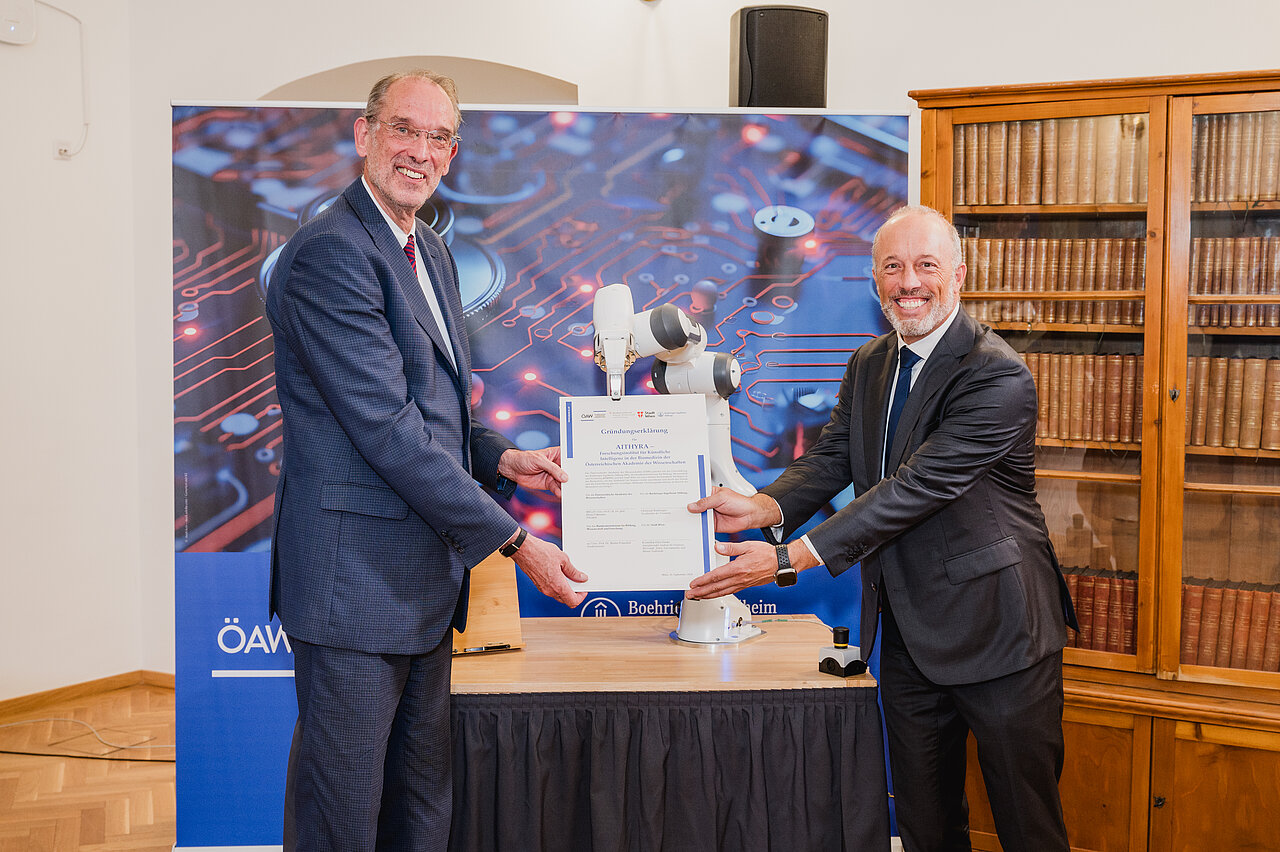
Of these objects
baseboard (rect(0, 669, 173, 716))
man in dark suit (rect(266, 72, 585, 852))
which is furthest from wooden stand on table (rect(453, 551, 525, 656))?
baseboard (rect(0, 669, 173, 716))

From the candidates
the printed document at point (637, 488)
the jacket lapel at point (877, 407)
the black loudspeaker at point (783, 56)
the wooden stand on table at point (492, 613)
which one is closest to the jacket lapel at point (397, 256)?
the printed document at point (637, 488)

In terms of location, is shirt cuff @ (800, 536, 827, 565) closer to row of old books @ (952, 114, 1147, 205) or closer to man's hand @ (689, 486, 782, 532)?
man's hand @ (689, 486, 782, 532)

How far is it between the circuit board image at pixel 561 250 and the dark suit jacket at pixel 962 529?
914 mm

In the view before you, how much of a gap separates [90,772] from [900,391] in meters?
3.54

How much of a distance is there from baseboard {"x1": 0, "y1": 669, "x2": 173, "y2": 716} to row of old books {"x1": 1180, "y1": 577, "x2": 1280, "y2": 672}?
4.53 metres

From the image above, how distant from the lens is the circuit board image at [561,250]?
2.97m

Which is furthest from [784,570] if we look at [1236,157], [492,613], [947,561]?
[1236,157]

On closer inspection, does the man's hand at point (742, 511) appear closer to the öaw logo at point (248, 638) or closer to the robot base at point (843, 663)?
the robot base at point (843, 663)

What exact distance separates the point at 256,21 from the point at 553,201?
205 cm

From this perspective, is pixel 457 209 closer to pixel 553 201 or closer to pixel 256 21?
pixel 553 201

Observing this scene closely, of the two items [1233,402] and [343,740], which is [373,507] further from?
[1233,402]

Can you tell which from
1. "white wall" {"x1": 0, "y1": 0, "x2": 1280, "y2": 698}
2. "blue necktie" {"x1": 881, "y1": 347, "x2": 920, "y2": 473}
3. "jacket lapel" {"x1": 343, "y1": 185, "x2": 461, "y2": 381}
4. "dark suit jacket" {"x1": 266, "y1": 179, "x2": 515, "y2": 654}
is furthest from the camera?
"white wall" {"x1": 0, "y1": 0, "x2": 1280, "y2": 698}

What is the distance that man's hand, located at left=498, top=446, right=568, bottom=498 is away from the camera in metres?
2.22

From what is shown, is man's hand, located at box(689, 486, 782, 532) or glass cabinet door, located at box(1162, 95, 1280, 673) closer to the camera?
man's hand, located at box(689, 486, 782, 532)
